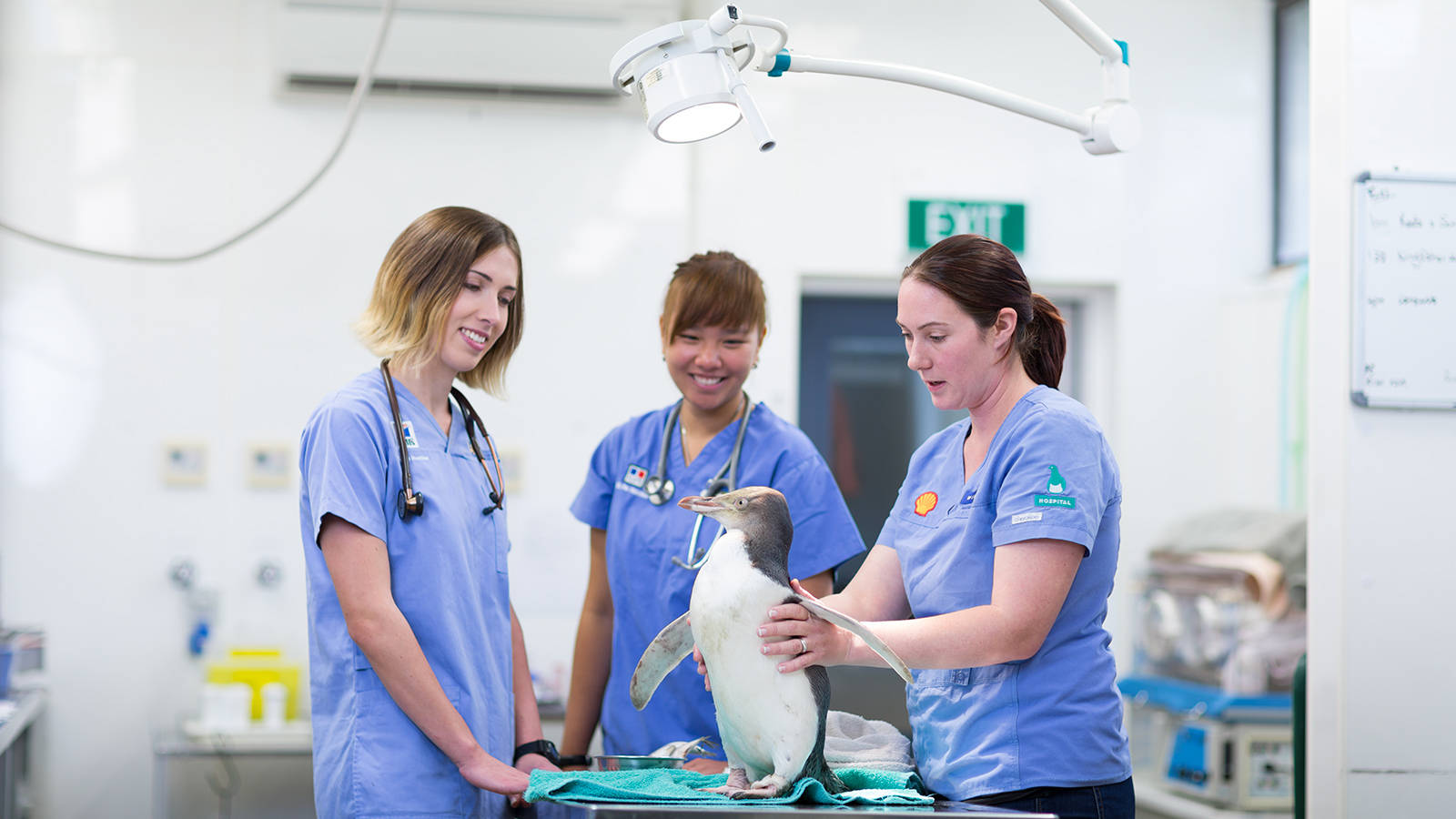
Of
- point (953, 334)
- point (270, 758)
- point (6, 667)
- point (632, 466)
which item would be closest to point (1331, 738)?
point (953, 334)

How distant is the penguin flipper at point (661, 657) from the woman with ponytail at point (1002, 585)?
168mm

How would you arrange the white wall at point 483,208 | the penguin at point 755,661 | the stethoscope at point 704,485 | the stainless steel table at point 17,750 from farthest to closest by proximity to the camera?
1. the white wall at point 483,208
2. the stainless steel table at point 17,750
3. the stethoscope at point 704,485
4. the penguin at point 755,661

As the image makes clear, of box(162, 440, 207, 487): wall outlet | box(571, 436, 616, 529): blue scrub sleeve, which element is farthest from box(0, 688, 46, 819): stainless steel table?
box(571, 436, 616, 529): blue scrub sleeve

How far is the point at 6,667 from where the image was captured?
289 centimetres

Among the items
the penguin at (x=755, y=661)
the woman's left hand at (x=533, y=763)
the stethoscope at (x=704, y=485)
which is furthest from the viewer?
the stethoscope at (x=704, y=485)

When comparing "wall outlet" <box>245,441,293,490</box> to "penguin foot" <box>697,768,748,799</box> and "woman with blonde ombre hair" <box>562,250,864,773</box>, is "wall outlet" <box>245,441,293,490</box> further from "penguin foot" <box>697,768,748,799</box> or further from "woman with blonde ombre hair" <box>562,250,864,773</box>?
"penguin foot" <box>697,768,748,799</box>

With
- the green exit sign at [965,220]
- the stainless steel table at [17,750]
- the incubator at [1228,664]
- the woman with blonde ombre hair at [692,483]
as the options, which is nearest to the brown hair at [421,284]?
the woman with blonde ombre hair at [692,483]

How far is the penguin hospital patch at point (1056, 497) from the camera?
46.8 inches

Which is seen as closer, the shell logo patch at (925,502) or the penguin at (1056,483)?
the penguin at (1056,483)

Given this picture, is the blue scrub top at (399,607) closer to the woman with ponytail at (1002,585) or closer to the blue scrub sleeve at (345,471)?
the blue scrub sleeve at (345,471)

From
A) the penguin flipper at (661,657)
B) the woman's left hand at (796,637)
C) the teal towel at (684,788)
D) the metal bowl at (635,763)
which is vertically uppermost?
the woman's left hand at (796,637)

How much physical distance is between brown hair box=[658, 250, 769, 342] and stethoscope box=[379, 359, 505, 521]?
0.35 meters

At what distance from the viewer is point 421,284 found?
4.78ft

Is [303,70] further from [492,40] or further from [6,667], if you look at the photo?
[6,667]
